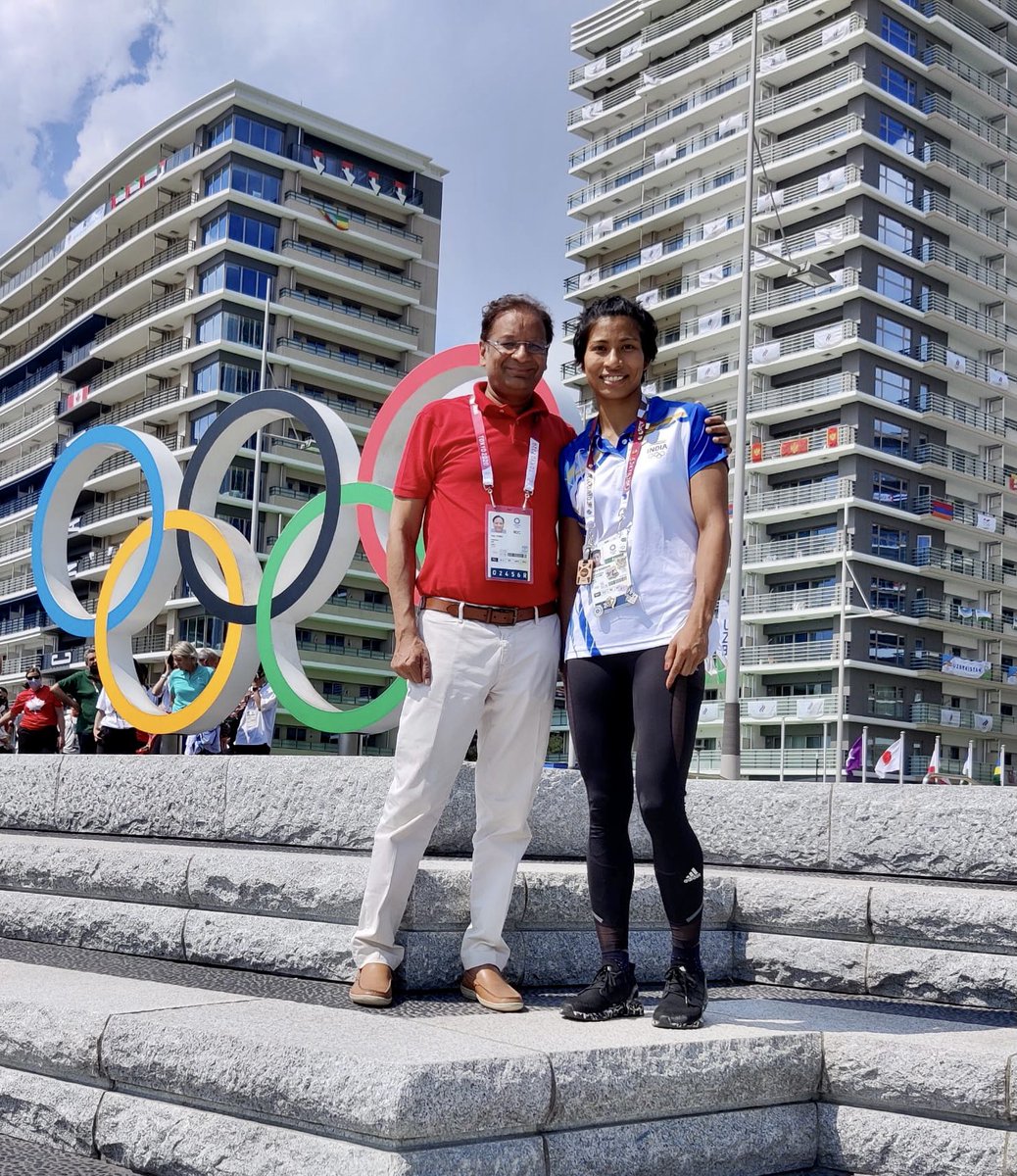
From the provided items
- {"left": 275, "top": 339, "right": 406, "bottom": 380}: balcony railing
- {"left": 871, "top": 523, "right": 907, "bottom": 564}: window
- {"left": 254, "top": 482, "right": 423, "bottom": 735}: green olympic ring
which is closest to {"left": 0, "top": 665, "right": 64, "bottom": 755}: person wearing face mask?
{"left": 254, "top": 482, "right": 423, "bottom": 735}: green olympic ring

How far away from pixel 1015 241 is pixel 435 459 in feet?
177

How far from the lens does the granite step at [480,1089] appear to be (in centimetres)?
261

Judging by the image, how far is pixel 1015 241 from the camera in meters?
51.7

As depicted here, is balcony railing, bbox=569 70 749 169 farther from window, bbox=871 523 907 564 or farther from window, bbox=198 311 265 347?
window, bbox=871 523 907 564

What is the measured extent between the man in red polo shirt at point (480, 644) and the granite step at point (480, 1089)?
26 cm

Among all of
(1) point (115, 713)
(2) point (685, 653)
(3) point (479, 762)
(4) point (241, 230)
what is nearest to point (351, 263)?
(4) point (241, 230)

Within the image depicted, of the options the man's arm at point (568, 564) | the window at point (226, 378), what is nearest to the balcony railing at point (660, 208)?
the window at point (226, 378)

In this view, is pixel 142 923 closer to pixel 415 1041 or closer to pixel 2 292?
pixel 415 1041

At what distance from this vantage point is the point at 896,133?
154 feet

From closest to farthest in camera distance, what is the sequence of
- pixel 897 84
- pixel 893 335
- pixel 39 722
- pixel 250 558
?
pixel 250 558 → pixel 39 722 → pixel 893 335 → pixel 897 84

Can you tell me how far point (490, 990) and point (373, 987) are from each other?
32 cm

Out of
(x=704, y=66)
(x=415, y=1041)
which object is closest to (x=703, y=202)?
(x=704, y=66)

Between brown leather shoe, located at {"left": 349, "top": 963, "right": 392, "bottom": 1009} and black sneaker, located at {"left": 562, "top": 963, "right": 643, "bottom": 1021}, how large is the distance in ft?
1.59

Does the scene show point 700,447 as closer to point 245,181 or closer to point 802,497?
point 802,497
